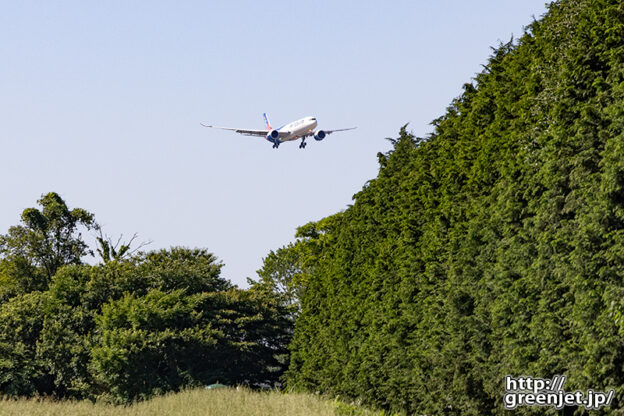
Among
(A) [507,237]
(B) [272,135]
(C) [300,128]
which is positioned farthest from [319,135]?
(A) [507,237]

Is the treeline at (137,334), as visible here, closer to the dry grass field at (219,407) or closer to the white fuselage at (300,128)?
the dry grass field at (219,407)

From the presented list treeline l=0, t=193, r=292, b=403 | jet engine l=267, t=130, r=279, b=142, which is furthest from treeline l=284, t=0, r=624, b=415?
jet engine l=267, t=130, r=279, b=142

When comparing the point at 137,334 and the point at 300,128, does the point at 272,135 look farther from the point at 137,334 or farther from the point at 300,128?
the point at 137,334

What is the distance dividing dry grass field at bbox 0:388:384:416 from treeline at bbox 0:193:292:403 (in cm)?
1212

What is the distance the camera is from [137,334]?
1430 inches

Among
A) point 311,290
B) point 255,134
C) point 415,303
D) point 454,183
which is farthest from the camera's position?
point 255,134

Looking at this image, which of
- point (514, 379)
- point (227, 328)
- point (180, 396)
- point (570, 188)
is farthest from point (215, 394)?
point (227, 328)

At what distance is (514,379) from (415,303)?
564cm

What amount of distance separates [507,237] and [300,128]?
4675cm

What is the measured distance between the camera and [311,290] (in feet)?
99.9

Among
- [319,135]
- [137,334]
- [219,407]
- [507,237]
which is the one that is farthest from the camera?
[319,135]

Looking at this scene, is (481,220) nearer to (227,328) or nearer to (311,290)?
(311,290)

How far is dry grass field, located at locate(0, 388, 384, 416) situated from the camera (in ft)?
61.6

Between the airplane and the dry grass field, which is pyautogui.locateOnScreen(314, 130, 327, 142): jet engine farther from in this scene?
the dry grass field
